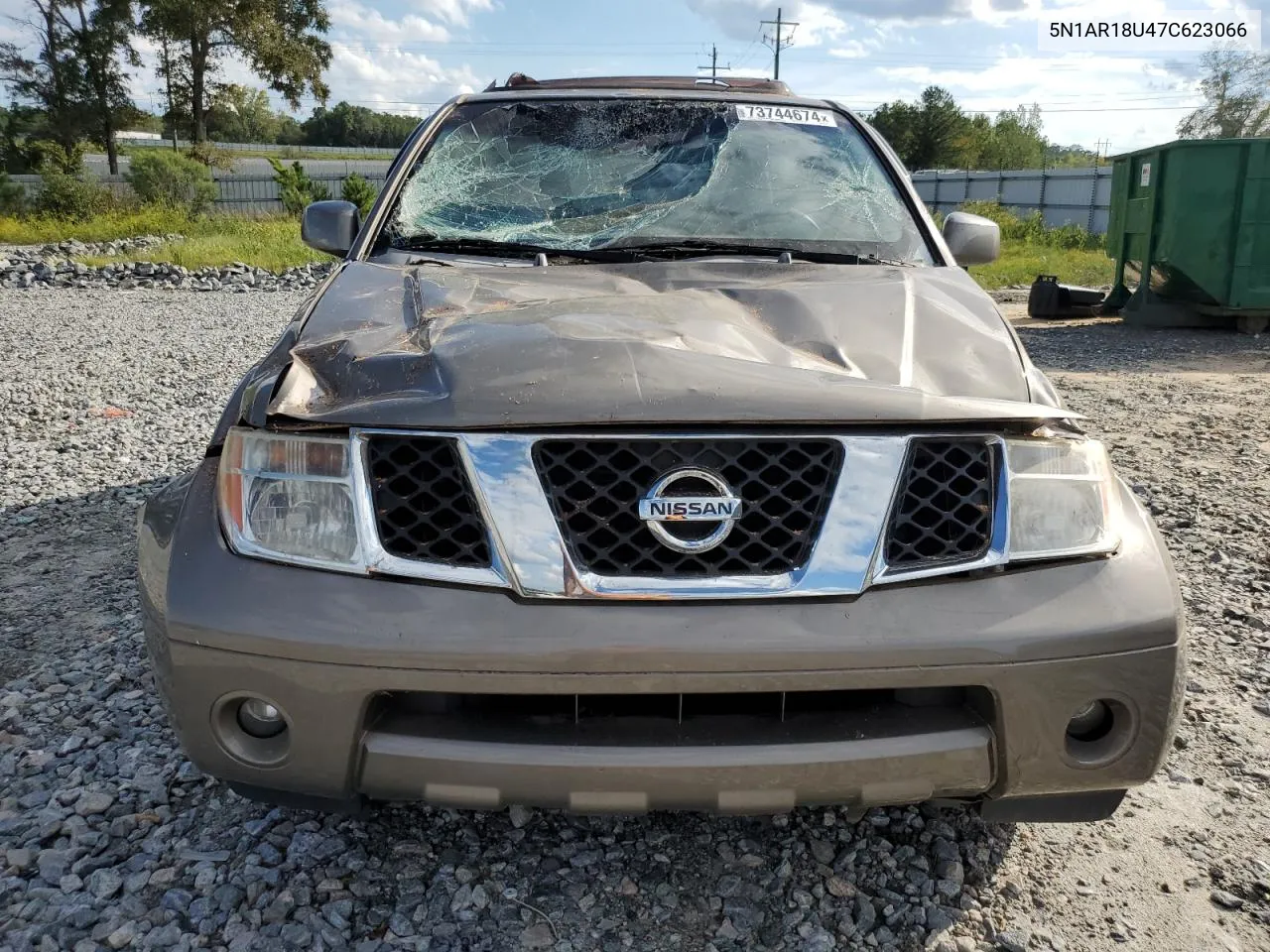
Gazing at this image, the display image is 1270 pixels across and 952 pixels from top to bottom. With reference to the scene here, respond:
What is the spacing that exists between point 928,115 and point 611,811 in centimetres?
6703


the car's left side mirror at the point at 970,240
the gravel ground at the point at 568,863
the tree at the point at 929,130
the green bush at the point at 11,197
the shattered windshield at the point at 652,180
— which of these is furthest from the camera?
the tree at the point at 929,130

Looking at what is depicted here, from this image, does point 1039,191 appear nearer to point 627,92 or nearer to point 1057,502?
point 627,92

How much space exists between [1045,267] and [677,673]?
2058 centimetres

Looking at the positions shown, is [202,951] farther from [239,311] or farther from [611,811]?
[239,311]

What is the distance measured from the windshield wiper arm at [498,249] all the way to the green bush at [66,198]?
1295 inches

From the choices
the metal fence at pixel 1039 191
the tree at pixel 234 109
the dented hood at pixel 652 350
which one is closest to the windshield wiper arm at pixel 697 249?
the dented hood at pixel 652 350

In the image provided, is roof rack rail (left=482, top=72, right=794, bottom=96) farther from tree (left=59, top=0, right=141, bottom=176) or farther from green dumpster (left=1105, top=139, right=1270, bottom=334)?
tree (left=59, top=0, right=141, bottom=176)

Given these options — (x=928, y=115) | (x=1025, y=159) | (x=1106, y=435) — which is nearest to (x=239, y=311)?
(x=1106, y=435)

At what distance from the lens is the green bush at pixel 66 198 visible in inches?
1210

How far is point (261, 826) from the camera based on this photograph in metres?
2.21

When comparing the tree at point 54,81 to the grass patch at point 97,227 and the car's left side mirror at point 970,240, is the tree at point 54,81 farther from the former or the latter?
the car's left side mirror at point 970,240

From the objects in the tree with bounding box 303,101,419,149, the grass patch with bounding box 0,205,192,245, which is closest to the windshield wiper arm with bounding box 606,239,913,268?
the grass patch with bounding box 0,205,192,245

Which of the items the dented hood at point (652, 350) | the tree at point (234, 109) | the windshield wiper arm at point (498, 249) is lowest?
the dented hood at point (652, 350)

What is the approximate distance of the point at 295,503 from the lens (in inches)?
68.4
